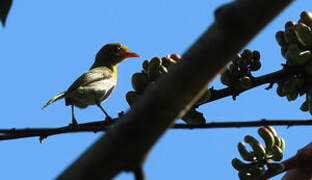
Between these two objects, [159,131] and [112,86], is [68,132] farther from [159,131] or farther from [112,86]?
[112,86]

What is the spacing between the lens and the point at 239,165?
2.67m

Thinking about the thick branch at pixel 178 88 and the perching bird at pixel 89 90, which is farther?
the perching bird at pixel 89 90

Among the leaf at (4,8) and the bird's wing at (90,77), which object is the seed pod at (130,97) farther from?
the bird's wing at (90,77)

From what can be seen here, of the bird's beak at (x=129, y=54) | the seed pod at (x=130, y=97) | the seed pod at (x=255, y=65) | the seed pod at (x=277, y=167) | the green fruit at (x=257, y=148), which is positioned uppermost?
the bird's beak at (x=129, y=54)

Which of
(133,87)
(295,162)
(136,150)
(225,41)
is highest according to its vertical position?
(133,87)

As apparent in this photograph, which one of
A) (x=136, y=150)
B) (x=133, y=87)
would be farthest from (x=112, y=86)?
(x=136, y=150)

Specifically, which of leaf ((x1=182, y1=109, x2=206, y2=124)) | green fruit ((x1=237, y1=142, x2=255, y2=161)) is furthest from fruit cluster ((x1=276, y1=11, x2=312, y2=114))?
leaf ((x1=182, y1=109, x2=206, y2=124))

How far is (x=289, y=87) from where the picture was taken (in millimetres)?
2697

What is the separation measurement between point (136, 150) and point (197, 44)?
0.26m

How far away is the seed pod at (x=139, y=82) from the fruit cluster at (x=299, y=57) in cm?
85

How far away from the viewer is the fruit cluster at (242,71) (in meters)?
2.71

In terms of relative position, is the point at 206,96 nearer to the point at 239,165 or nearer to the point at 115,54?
the point at 239,165

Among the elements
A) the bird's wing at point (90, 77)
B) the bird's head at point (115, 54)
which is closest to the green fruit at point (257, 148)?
the bird's wing at point (90, 77)

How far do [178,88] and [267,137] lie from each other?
1851 mm
